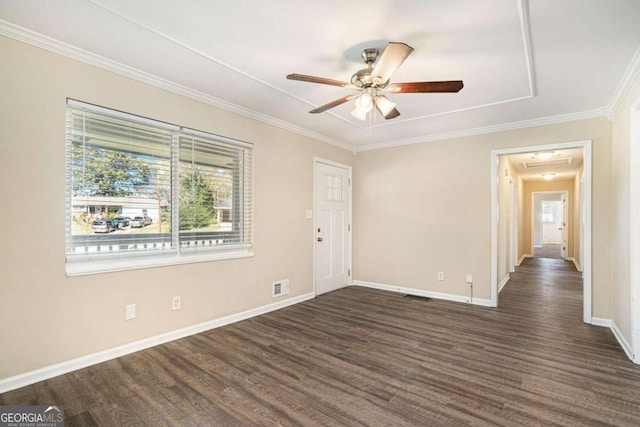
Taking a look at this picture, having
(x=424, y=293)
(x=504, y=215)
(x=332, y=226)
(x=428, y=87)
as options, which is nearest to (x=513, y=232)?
(x=504, y=215)

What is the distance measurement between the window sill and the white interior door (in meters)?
1.52

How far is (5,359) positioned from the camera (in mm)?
2150

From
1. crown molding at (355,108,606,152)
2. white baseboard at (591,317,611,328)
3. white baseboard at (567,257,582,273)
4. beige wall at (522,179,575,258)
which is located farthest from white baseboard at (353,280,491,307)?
beige wall at (522,179,575,258)

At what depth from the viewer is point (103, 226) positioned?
105 inches

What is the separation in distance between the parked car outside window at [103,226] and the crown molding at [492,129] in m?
3.94

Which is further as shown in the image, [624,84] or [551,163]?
[551,163]

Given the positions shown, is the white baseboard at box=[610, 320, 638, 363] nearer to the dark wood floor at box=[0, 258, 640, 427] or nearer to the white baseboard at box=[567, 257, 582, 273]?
the dark wood floor at box=[0, 258, 640, 427]

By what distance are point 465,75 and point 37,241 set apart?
3714 mm

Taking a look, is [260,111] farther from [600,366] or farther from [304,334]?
[600,366]

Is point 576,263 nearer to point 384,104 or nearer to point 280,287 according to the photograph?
point 280,287

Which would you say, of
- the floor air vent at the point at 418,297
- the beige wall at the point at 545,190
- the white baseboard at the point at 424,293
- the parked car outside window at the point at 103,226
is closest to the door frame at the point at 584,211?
the white baseboard at the point at 424,293

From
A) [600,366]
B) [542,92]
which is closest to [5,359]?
[600,366]

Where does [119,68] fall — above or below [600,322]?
above

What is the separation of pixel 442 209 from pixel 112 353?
4.32 meters
